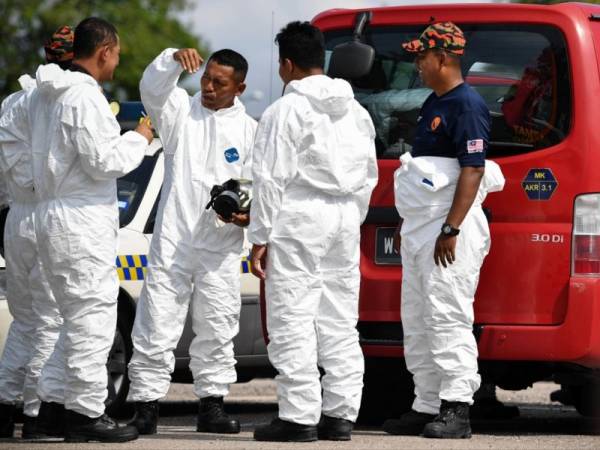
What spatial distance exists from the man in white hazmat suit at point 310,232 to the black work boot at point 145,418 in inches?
26.2

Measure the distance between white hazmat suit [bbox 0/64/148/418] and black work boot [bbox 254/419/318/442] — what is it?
80 centimetres

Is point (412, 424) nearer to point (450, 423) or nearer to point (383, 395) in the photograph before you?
point (450, 423)

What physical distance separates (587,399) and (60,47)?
3789mm

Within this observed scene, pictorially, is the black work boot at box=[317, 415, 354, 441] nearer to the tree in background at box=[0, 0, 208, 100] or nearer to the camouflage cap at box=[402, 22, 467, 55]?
the camouflage cap at box=[402, 22, 467, 55]

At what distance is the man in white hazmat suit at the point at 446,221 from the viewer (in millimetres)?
7789

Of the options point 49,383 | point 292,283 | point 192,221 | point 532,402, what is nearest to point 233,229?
point 192,221

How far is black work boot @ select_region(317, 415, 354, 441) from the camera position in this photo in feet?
25.6

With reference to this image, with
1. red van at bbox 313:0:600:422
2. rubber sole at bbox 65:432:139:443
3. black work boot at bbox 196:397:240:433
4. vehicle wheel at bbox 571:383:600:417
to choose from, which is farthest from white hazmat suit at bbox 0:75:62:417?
vehicle wheel at bbox 571:383:600:417

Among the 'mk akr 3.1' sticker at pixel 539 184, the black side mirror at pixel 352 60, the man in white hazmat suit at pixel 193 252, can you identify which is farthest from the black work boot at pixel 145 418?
the 'mk akr 3.1' sticker at pixel 539 184

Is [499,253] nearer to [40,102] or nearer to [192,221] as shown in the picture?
[192,221]

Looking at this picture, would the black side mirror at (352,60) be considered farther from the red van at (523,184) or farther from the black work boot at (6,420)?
the black work boot at (6,420)

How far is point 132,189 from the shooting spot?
982cm

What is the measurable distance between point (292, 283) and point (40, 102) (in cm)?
148

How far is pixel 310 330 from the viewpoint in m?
7.67
